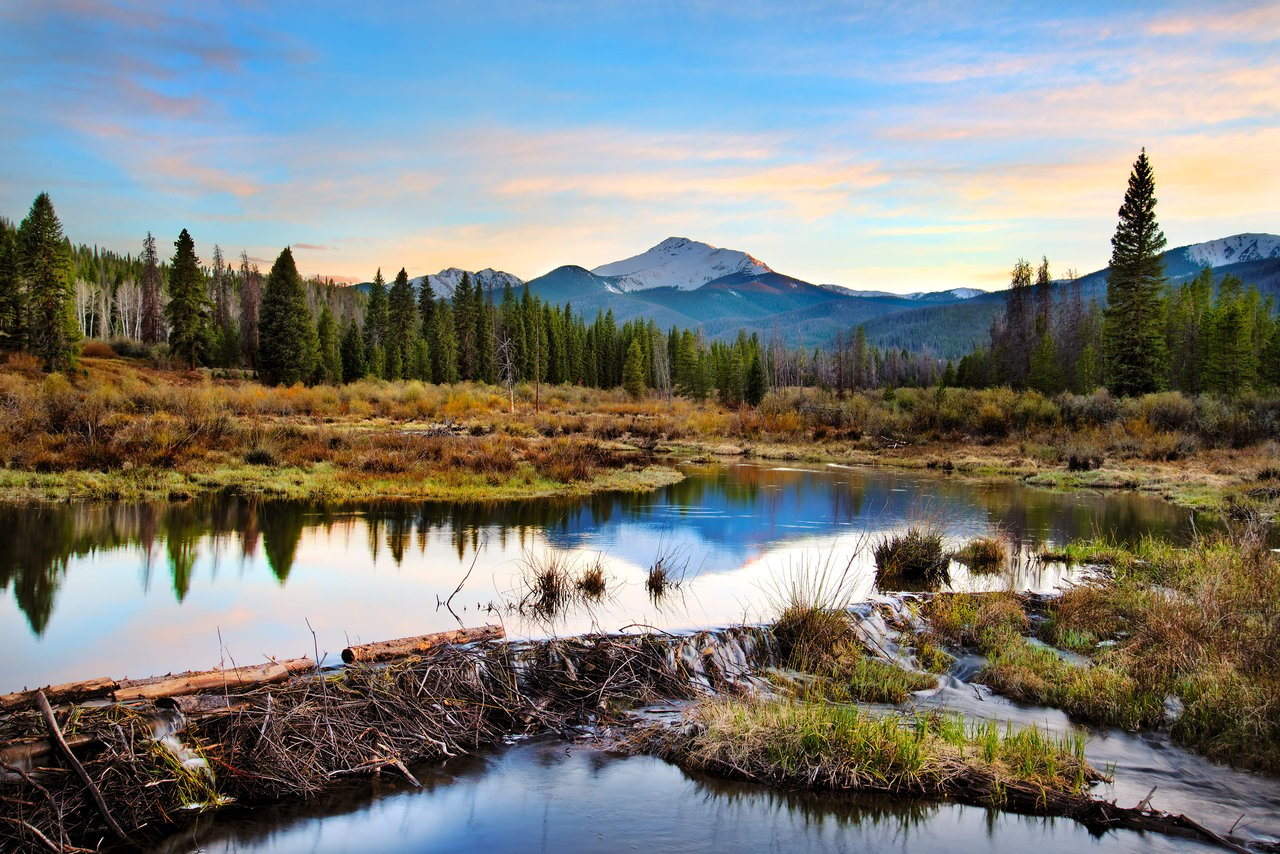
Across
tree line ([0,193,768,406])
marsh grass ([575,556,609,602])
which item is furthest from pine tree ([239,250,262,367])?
marsh grass ([575,556,609,602])

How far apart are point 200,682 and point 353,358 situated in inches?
2888

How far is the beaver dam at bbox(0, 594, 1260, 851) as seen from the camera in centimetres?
573

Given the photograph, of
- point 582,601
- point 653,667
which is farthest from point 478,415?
point 653,667

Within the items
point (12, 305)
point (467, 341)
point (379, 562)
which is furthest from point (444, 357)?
point (379, 562)

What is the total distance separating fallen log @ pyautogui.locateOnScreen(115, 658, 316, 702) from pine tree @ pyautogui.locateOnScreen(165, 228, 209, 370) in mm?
64586

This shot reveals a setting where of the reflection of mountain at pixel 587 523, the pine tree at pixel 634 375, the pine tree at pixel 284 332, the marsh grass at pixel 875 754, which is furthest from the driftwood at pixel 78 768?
the pine tree at pixel 634 375

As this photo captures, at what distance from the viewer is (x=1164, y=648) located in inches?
361

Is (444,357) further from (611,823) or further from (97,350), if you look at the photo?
(611,823)

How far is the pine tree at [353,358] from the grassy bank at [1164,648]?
7100 cm

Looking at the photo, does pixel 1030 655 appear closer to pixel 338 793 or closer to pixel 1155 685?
pixel 1155 685

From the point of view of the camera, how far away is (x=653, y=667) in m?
9.01

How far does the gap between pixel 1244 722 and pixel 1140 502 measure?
77.3ft

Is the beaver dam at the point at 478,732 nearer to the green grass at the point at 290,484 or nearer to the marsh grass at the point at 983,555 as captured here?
the marsh grass at the point at 983,555

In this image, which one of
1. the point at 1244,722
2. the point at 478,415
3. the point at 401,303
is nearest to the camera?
the point at 1244,722
